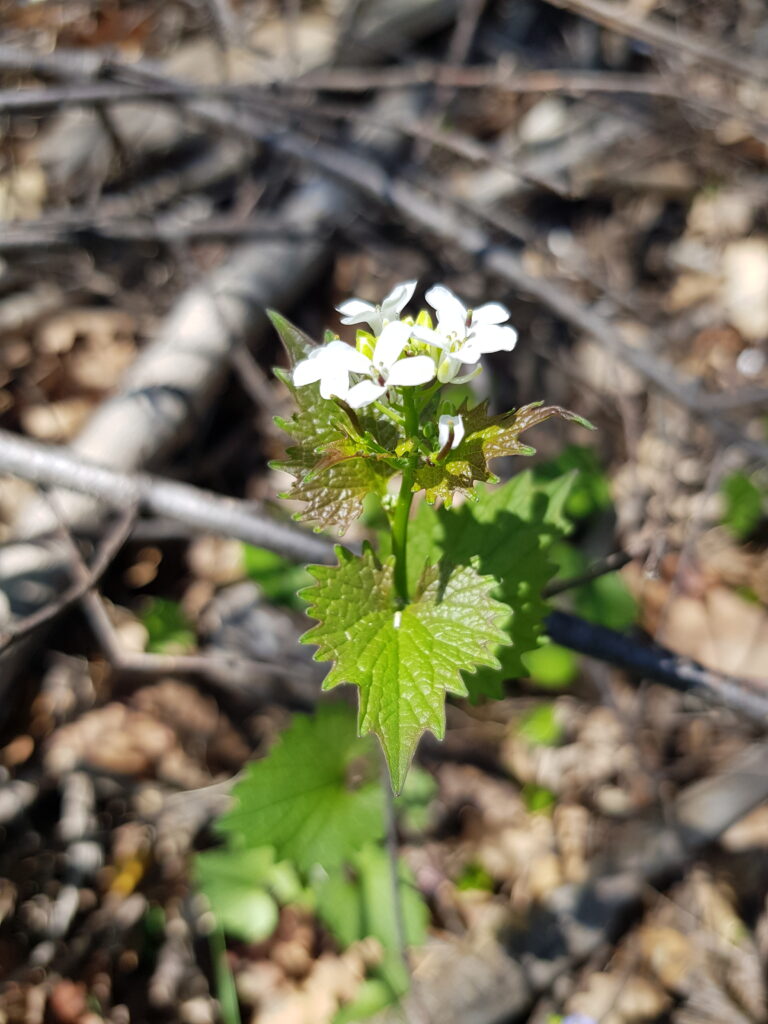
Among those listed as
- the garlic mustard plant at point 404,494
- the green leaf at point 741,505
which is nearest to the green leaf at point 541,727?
the green leaf at point 741,505

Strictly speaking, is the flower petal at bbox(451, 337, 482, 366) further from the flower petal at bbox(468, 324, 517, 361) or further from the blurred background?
the blurred background

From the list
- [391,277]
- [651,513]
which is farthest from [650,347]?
[391,277]

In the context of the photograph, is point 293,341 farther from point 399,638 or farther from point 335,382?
point 399,638

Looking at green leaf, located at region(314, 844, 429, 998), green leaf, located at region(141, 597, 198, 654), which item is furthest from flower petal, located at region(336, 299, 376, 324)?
green leaf, located at region(141, 597, 198, 654)

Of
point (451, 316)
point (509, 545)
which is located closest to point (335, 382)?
point (451, 316)

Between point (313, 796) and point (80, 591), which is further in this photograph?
point (313, 796)

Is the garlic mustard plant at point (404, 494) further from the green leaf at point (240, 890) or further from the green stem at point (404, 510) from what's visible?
the green leaf at point (240, 890)
